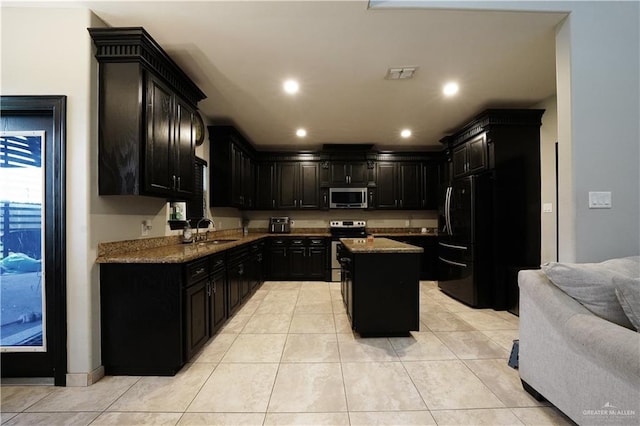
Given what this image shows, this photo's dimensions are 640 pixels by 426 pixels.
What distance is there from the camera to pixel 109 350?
78.9 inches

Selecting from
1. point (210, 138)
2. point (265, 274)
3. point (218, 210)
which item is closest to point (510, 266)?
point (265, 274)

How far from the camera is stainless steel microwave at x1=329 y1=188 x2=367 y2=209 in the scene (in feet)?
17.6

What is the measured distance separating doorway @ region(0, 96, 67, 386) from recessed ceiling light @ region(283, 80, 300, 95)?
1.87m

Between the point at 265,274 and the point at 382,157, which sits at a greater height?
the point at 382,157

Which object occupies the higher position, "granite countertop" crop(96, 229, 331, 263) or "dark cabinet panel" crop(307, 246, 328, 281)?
"granite countertop" crop(96, 229, 331, 263)

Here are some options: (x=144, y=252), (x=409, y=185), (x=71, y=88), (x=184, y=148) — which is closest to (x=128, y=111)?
(x=71, y=88)

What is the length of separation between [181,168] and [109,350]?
5.25 ft

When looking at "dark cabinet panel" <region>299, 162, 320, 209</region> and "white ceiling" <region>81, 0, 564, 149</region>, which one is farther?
"dark cabinet panel" <region>299, 162, 320, 209</region>

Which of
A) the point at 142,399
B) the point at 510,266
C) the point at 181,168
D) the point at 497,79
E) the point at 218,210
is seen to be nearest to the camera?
the point at 142,399

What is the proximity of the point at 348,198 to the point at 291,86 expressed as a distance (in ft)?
9.26

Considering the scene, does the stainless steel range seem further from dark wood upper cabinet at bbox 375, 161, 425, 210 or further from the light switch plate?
the light switch plate

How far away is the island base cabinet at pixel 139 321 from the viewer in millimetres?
2002

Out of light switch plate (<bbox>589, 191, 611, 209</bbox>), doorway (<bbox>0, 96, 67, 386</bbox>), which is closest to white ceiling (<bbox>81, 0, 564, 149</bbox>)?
doorway (<bbox>0, 96, 67, 386</bbox>)

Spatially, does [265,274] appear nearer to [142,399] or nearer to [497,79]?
[142,399]
